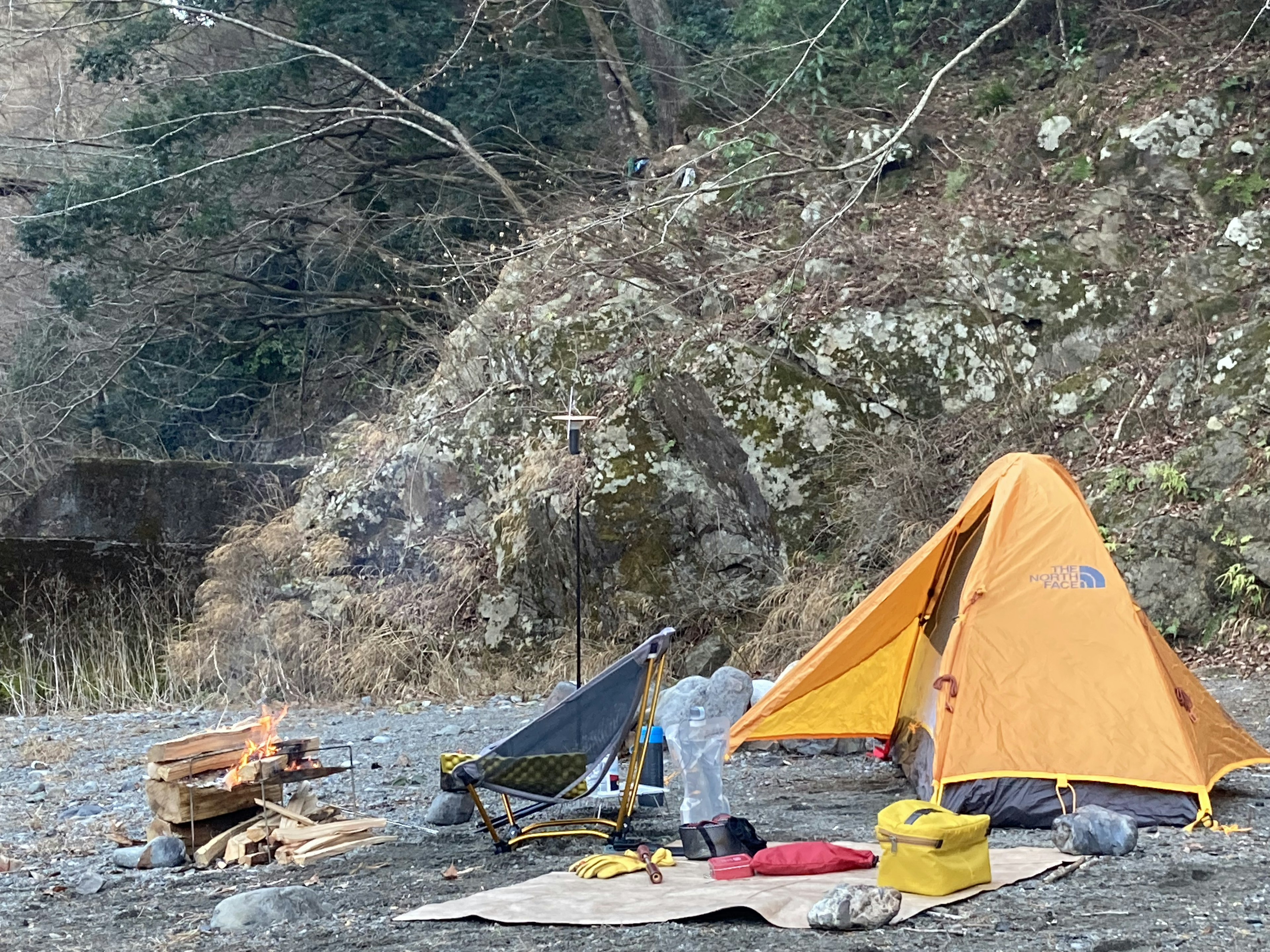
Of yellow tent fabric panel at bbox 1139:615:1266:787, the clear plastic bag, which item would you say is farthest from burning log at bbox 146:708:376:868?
yellow tent fabric panel at bbox 1139:615:1266:787

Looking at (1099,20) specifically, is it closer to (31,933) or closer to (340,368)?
(340,368)

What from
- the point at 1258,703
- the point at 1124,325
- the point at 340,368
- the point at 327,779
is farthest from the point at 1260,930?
the point at 340,368

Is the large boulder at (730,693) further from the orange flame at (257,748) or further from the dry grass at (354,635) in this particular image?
the dry grass at (354,635)

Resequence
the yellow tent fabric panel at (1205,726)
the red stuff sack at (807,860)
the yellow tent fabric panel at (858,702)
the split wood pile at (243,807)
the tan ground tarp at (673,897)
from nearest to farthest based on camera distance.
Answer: the tan ground tarp at (673,897)
the red stuff sack at (807,860)
the yellow tent fabric panel at (1205,726)
the split wood pile at (243,807)
the yellow tent fabric panel at (858,702)

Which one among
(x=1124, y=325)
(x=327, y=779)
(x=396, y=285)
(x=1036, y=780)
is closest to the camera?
(x=1036, y=780)

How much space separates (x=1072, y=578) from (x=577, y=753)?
7.52ft

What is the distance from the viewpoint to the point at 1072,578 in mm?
5496

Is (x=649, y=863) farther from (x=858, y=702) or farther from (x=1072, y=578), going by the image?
(x=858, y=702)

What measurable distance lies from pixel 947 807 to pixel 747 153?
914 centimetres

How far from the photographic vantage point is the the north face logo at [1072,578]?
18.0ft

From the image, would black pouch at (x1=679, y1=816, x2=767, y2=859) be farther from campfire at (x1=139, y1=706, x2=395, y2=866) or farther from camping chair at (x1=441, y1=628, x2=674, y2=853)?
campfire at (x1=139, y1=706, x2=395, y2=866)

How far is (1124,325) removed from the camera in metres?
11.1

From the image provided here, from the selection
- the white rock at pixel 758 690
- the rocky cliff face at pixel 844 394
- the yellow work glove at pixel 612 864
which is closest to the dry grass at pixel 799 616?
the rocky cliff face at pixel 844 394

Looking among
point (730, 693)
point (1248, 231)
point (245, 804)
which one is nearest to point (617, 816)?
point (245, 804)
